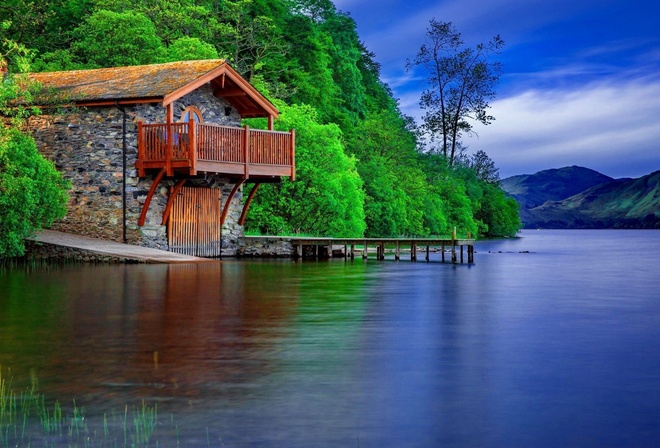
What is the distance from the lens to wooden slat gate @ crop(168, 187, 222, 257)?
1345 inches

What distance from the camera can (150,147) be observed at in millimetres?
31922

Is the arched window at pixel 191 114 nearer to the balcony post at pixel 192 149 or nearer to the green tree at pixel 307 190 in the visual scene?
the balcony post at pixel 192 149

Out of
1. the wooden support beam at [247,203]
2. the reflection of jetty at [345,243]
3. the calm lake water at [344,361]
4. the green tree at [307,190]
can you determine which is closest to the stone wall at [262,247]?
the reflection of jetty at [345,243]

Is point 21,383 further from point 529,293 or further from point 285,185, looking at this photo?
point 285,185

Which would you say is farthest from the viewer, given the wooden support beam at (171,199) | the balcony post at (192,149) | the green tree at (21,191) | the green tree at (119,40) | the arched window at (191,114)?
the green tree at (119,40)

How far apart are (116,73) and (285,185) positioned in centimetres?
1001

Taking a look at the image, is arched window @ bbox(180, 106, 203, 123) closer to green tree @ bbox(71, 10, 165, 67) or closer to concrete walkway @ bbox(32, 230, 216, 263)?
concrete walkway @ bbox(32, 230, 216, 263)

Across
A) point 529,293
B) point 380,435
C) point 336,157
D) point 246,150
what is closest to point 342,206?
point 336,157

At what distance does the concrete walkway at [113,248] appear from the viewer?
29.9 m

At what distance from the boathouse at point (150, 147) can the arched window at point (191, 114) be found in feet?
0.12

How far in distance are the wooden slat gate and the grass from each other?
25.7 meters

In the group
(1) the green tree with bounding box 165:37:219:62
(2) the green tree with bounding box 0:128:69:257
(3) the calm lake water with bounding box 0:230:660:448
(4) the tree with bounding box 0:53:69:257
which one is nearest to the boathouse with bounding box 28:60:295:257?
(4) the tree with bounding box 0:53:69:257

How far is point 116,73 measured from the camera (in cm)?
3466

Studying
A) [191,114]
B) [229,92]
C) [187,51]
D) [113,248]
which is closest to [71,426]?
[113,248]
